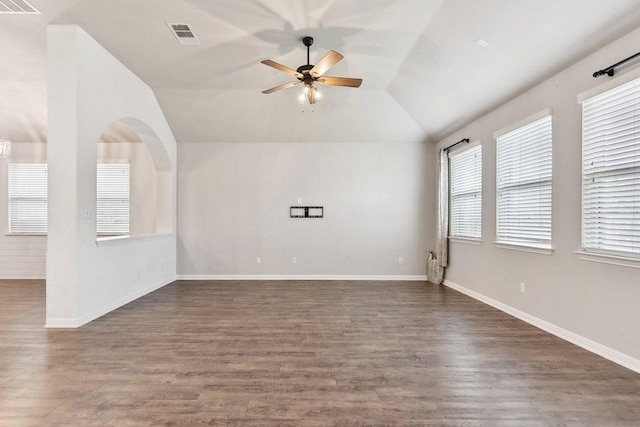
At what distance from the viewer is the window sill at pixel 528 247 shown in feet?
Answer: 12.0

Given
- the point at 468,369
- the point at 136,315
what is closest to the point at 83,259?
the point at 136,315

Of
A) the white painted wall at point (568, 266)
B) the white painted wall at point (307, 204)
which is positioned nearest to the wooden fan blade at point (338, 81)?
the white painted wall at point (568, 266)

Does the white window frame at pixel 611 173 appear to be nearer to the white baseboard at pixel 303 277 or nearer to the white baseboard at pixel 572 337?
the white baseboard at pixel 572 337

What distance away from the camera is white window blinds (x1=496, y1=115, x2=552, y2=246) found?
3.73m

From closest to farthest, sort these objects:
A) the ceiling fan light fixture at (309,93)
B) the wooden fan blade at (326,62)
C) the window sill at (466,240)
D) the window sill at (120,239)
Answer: the wooden fan blade at (326,62)
the ceiling fan light fixture at (309,93)
the window sill at (120,239)
the window sill at (466,240)

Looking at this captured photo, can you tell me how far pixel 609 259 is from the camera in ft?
9.50

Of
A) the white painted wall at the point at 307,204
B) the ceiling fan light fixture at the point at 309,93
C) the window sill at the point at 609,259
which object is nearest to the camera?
the window sill at the point at 609,259

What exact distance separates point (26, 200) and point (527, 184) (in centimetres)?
914

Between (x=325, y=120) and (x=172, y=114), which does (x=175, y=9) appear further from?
(x=325, y=120)

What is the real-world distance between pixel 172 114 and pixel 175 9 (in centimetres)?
279

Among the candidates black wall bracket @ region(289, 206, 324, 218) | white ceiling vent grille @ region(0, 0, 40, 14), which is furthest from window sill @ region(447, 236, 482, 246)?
white ceiling vent grille @ region(0, 0, 40, 14)

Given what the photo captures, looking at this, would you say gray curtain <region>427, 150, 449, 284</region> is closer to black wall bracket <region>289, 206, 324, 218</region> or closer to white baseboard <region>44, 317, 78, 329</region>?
black wall bracket <region>289, 206, 324, 218</region>

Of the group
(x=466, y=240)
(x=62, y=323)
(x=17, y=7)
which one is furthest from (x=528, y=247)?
(x=17, y=7)

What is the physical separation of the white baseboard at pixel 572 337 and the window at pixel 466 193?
117 cm
